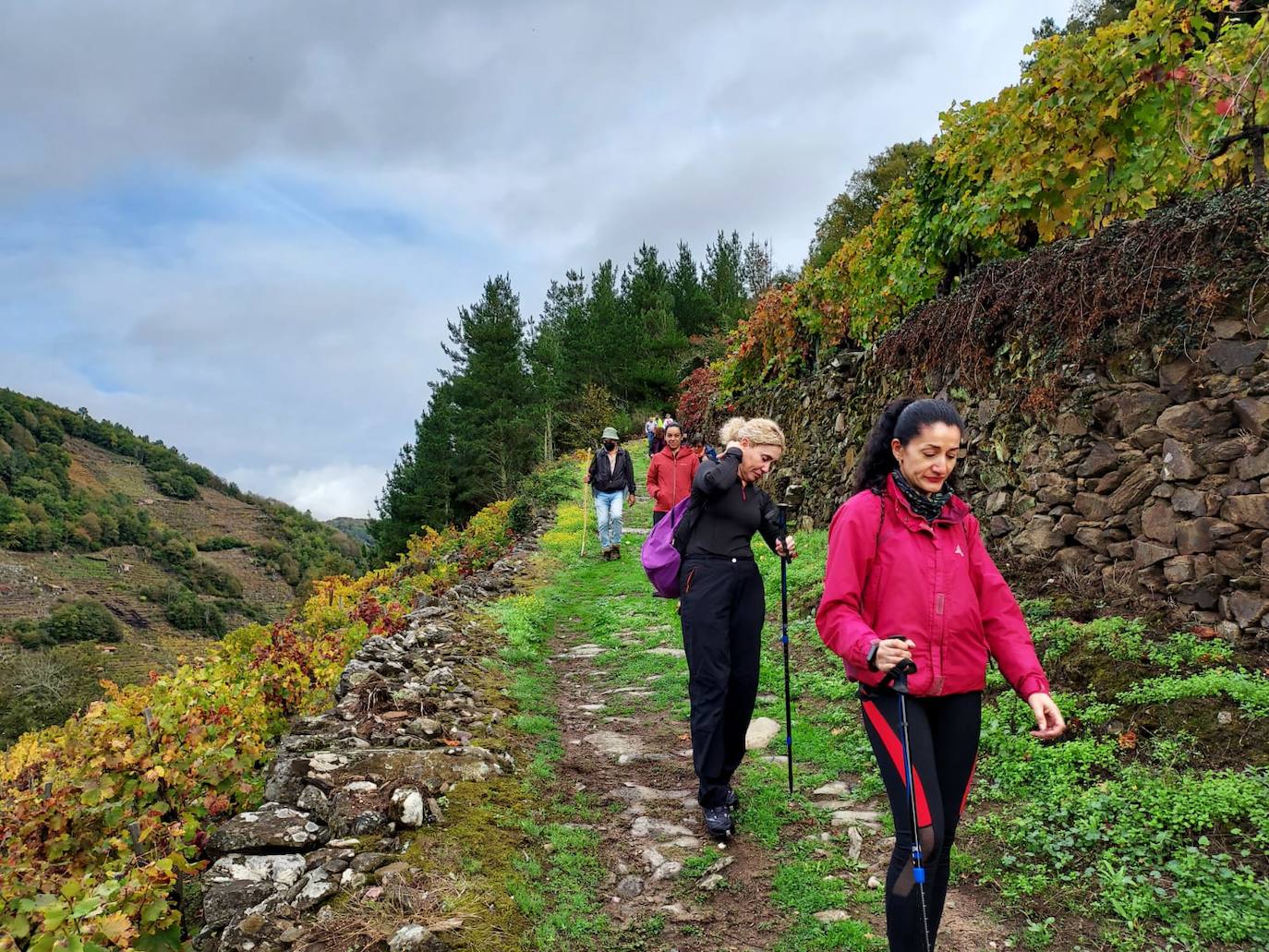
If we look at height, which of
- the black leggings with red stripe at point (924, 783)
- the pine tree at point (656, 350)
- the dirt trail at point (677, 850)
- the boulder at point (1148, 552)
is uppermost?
the pine tree at point (656, 350)

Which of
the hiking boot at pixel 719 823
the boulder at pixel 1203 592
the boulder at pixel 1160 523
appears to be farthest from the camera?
the boulder at pixel 1160 523

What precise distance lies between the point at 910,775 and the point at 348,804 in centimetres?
289

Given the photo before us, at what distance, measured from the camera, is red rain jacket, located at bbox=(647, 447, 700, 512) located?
10.4 m

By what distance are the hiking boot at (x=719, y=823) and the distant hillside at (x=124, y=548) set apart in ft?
190

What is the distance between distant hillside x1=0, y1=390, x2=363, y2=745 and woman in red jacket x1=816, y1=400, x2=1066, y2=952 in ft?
195

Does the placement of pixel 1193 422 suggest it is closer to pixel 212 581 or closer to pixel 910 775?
pixel 910 775

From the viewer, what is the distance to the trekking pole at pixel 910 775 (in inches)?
94.3

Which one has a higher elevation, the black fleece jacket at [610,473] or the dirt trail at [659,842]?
the black fleece jacket at [610,473]

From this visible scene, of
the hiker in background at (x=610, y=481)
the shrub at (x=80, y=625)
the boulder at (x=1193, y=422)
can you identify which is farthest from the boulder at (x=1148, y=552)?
the shrub at (x=80, y=625)

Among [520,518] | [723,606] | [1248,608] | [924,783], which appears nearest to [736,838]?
[723,606]

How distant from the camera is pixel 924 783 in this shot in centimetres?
245

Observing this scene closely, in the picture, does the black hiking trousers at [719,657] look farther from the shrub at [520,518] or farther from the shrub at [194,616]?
the shrub at [194,616]

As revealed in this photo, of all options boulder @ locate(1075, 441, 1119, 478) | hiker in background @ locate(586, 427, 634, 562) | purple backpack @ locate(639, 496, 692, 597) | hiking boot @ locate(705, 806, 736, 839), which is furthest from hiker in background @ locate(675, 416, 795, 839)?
hiker in background @ locate(586, 427, 634, 562)

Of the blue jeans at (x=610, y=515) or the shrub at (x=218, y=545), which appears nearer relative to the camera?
the blue jeans at (x=610, y=515)
